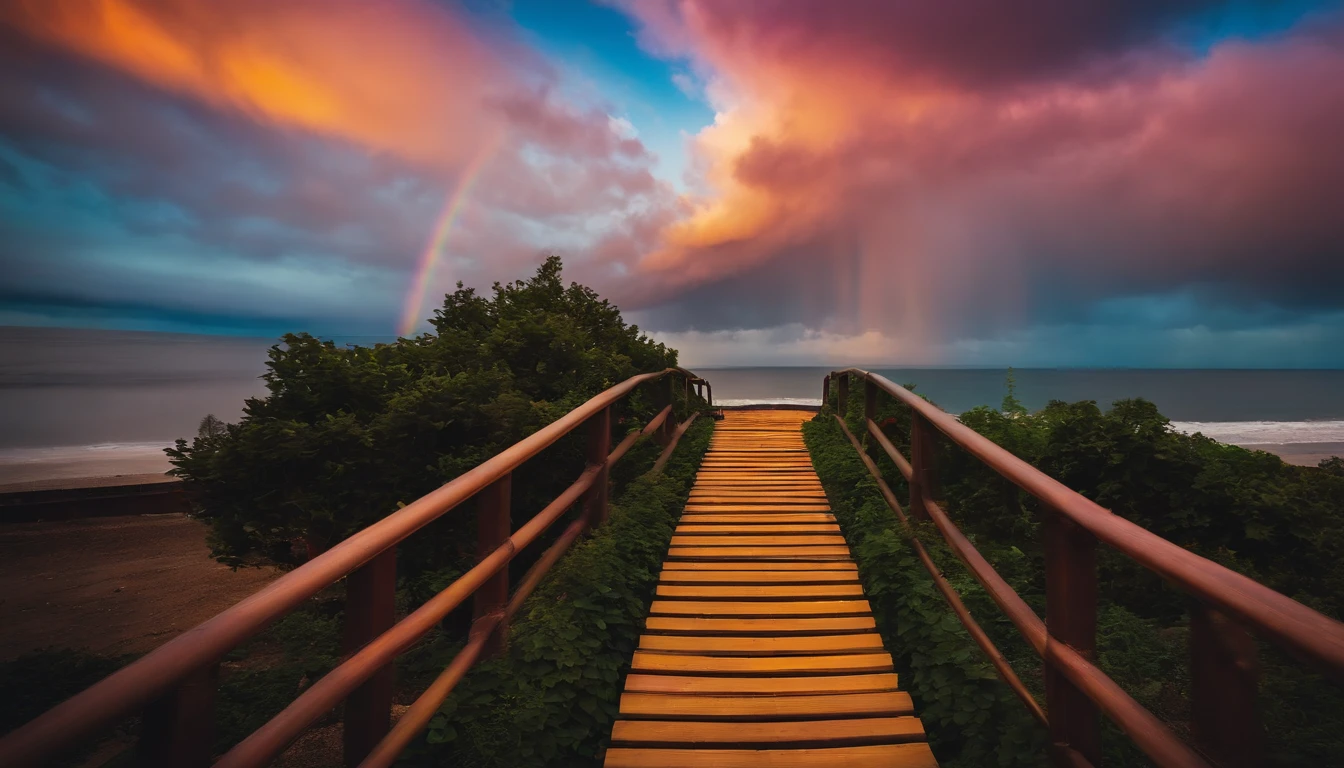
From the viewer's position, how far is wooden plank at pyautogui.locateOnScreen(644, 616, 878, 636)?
11.0ft

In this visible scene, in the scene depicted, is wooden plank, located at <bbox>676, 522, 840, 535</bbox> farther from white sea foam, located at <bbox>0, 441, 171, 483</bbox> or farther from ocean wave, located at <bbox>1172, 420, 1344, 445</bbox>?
ocean wave, located at <bbox>1172, 420, 1344, 445</bbox>

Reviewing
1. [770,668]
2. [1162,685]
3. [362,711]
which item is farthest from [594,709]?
[1162,685]

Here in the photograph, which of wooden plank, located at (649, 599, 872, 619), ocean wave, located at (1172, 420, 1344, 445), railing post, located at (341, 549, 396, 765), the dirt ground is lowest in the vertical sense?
the dirt ground

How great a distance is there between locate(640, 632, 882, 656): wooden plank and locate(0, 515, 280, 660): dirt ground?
7.15 metres

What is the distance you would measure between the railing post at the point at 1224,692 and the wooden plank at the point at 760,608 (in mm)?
2347

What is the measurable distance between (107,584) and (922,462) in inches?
520

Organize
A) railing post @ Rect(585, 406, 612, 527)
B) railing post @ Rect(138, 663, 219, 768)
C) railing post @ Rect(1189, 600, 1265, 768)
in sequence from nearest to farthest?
railing post @ Rect(138, 663, 219, 768) → railing post @ Rect(1189, 600, 1265, 768) → railing post @ Rect(585, 406, 612, 527)

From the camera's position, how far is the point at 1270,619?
106cm

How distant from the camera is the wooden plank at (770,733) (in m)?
2.47

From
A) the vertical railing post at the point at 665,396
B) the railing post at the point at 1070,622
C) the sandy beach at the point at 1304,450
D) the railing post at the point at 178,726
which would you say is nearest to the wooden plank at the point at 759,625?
the railing post at the point at 1070,622

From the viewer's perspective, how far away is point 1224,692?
1221mm

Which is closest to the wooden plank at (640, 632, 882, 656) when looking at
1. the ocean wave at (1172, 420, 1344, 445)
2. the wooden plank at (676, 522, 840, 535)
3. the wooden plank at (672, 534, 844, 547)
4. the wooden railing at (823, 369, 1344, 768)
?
the wooden railing at (823, 369, 1344, 768)

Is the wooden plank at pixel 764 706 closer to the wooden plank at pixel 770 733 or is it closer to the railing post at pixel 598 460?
the wooden plank at pixel 770 733

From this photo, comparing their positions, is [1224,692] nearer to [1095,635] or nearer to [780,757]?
[1095,635]
